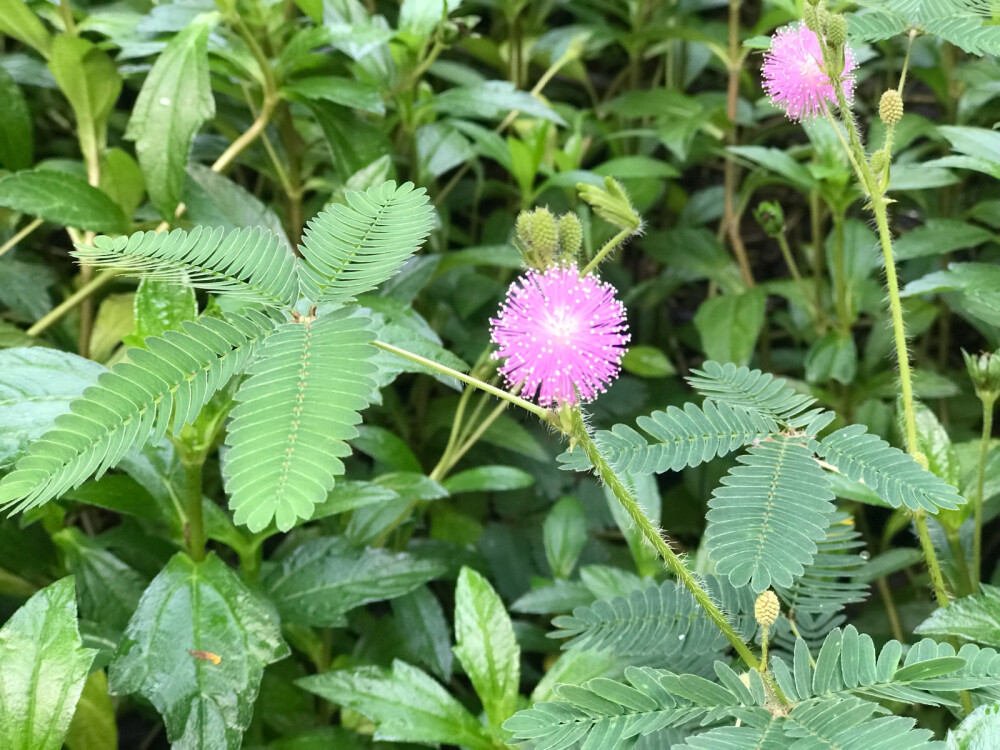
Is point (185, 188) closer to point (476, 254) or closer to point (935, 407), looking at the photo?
point (476, 254)

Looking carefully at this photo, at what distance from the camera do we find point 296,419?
41 cm

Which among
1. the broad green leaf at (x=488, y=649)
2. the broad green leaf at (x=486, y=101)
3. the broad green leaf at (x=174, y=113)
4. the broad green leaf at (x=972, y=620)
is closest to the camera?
the broad green leaf at (x=972, y=620)

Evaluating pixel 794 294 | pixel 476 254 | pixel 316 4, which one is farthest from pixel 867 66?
pixel 316 4

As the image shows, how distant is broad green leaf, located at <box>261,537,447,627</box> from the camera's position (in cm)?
75

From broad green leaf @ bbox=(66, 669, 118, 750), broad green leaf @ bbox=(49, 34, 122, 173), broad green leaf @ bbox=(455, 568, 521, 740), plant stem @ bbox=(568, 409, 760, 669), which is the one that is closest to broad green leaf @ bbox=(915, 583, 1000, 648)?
plant stem @ bbox=(568, 409, 760, 669)

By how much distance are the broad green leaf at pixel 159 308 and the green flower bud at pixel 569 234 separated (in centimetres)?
31

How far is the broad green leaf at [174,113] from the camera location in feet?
2.69

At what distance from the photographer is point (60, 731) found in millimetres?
576

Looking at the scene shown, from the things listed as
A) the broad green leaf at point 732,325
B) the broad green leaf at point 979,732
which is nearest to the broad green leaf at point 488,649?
the broad green leaf at point 979,732

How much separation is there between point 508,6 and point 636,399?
570 millimetres

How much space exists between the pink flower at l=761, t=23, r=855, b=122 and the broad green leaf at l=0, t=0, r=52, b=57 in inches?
29.1

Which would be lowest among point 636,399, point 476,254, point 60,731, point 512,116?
point 636,399

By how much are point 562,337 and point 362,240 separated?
142 mm

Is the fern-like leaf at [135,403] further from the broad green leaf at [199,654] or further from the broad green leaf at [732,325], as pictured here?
the broad green leaf at [732,325]
